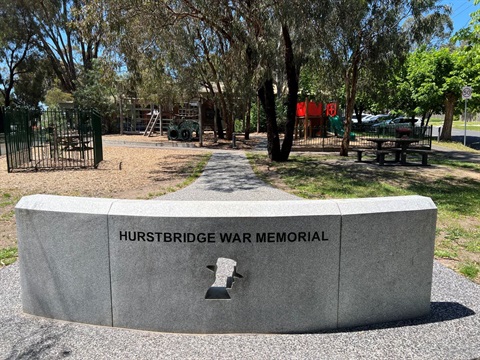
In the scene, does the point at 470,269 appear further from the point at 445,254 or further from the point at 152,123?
the point at 152,123

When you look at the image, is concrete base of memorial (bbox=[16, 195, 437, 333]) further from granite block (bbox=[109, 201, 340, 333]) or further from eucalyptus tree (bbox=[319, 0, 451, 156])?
eucalyptus tree (bbox=[319, 0, 451, 156])

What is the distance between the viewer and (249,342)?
3.32 m

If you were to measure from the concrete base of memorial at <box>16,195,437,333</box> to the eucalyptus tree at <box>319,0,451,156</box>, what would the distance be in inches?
470

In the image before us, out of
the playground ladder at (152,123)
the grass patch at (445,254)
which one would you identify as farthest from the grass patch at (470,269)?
the playground ladder at (152,123)

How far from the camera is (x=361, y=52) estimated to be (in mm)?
16516

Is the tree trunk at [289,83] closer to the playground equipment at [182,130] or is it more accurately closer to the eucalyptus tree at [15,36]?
the playground equipment at [182,130]

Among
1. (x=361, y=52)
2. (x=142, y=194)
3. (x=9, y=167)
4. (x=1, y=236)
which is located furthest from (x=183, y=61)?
(x=1, y=236)

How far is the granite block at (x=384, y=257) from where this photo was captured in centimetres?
350

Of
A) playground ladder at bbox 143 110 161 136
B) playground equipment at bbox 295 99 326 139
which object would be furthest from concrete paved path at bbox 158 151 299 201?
playground ladder at bbox 143 110 161 136

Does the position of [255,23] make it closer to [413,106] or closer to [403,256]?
[403,256]

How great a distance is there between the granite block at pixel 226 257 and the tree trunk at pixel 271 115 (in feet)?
36.3

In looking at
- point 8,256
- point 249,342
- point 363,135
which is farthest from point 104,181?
point 363,135

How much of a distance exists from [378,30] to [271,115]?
5579mm

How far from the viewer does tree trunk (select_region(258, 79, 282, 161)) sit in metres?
14.4
